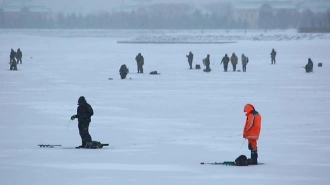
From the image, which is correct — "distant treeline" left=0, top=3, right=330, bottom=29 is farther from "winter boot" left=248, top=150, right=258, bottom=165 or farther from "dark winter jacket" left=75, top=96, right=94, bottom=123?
"winter boot" left=248, top=150, right=258, bottom=165

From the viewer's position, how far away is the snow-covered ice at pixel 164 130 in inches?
420

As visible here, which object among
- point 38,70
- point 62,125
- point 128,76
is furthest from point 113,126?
point 38,70

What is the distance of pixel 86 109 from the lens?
1289cm

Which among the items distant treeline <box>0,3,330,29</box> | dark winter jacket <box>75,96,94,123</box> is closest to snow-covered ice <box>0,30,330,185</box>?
dark winter jacket <box>75,96,94,123</box>

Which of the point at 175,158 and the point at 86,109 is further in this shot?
the point at 86,109

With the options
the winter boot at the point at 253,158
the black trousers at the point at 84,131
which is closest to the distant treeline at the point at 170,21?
the black trousers at the point at 84,131

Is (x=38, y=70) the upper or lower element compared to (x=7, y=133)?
upper

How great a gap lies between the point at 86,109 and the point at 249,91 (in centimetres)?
1221

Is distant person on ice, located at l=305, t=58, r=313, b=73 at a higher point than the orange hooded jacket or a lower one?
higher

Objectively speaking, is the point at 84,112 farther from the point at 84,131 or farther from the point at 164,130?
the point at 164,130

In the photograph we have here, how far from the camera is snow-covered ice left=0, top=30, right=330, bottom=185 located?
10680mm

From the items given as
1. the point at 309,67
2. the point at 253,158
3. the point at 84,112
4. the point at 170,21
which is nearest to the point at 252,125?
the point at 253,158

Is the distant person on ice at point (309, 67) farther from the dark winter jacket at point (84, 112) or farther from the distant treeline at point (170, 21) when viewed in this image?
the distant treeline at point (170, 21)

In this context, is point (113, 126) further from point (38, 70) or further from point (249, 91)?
point (38, 70)
